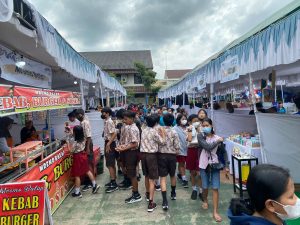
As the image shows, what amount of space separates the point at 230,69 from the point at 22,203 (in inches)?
193

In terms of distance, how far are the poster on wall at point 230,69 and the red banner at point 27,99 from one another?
373cm

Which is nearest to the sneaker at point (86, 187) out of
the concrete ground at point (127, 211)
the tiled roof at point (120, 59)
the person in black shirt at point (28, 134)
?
the concrete ground at point (127, 211)

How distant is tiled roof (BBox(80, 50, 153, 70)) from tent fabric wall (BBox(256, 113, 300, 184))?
99.7 ft

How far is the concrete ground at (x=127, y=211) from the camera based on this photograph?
4.15 meters

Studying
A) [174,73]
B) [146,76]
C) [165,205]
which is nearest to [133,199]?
[165,205]

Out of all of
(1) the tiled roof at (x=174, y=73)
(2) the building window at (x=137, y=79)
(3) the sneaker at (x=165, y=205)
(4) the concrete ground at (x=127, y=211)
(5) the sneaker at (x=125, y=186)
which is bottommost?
(4) the concrete ground at (x=127, y=211)

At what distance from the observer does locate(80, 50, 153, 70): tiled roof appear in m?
35.2

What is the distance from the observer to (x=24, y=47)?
480 centimetres

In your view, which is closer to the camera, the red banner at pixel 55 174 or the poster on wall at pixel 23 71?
the red banner at pixel 55 174

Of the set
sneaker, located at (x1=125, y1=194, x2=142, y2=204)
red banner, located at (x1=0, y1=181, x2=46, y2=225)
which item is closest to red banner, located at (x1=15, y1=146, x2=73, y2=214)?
red banner, located at (x1=0, y1=181, x2=46, y2=225)

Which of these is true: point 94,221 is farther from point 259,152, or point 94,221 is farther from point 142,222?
point 259,152

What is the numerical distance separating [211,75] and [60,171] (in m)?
4.78

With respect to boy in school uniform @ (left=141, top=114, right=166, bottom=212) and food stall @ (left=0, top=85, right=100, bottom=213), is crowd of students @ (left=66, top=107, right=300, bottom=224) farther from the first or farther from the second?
food stall @ (left=0, top=85, right=100, bottom=213)

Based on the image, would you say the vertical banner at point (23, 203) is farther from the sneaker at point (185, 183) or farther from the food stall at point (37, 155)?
the sneaker at point (185, 183)
